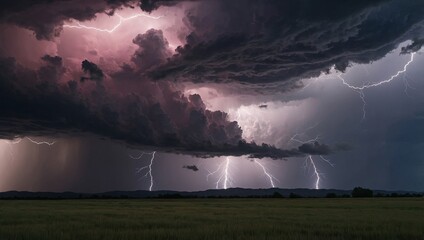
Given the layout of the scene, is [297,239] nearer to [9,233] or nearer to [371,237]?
[371,237]

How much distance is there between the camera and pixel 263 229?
54.6 ft

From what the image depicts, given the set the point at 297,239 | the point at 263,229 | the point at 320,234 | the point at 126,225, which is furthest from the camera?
the point at 126,225

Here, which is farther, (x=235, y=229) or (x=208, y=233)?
(x=235, y=229)

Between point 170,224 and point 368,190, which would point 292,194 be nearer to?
point 368,190

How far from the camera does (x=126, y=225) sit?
18625mm

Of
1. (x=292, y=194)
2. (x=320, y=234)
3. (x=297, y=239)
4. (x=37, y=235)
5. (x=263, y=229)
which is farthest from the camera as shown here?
(x=292, y=194)

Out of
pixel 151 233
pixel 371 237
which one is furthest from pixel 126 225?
pixel 371 237

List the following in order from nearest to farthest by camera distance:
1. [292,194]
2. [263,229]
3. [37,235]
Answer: [37,235]
[263,229]
[292,194]

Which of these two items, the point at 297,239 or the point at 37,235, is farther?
the point at 37,235

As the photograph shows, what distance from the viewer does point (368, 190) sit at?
4663 inches

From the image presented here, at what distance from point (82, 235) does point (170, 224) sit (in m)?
5.25

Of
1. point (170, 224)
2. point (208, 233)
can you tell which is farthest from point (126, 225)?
point (208, 233)

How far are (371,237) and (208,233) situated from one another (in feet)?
17.4

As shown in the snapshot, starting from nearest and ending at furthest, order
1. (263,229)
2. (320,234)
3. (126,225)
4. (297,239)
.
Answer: (297,239) → (320,234) → (263,229) → (126,225)
